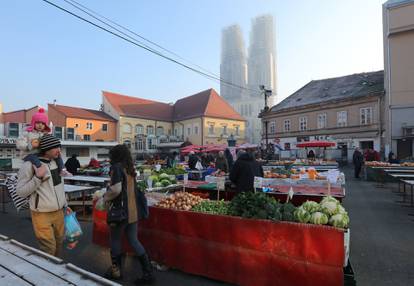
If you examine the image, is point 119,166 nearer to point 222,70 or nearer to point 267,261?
point 267,261

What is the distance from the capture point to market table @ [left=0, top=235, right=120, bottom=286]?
6.13 feet

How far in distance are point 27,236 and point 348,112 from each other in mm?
31949

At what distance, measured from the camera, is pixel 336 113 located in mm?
31547

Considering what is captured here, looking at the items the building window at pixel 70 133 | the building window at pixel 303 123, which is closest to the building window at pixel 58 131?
the building window at pixel 70 133

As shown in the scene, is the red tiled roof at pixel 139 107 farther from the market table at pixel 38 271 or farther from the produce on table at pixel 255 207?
the market table at pixel 38 271

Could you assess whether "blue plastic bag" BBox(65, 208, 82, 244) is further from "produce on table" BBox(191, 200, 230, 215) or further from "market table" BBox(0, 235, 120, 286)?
"produce on table" BBox(191, 200, 230, 215)

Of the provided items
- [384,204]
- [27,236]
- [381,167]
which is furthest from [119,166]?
[381,167]

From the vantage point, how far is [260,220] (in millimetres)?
3400

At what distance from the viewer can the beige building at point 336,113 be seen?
1136 inches

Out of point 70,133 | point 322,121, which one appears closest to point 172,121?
point 70,133

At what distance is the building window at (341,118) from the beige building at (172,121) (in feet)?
73.4

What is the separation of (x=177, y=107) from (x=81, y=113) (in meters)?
18.5

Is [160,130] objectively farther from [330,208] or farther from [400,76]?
[330,208]

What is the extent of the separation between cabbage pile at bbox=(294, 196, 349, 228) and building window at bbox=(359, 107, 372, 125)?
29.8 metres
